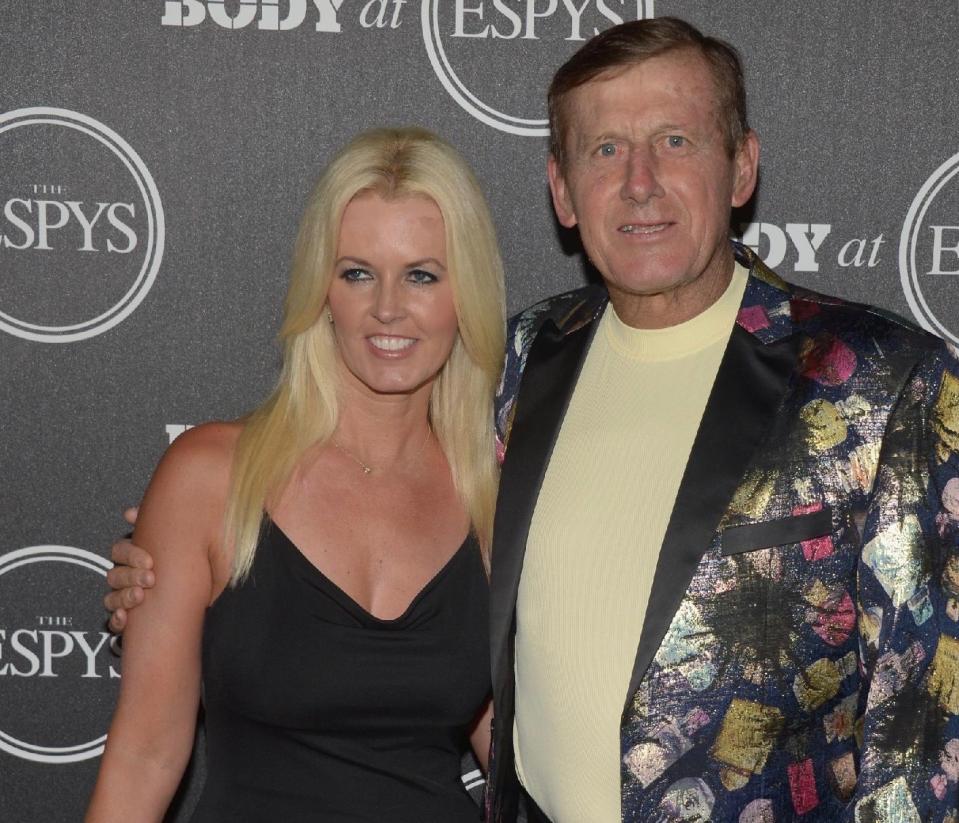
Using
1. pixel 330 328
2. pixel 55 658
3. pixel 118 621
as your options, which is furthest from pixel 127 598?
pixel 55 658

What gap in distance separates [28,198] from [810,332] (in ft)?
5.63

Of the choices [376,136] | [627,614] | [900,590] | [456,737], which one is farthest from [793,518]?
[376,136]

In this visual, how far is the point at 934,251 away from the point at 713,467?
3.75 feet

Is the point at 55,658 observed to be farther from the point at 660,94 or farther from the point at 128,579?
the point at 660,94

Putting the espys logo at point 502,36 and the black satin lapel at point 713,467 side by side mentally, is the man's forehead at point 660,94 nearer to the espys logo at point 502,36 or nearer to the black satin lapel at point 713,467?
the black satin lapel at point 713,467

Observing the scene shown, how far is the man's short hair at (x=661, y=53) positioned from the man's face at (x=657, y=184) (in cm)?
2

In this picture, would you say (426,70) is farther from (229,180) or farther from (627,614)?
(627,614)

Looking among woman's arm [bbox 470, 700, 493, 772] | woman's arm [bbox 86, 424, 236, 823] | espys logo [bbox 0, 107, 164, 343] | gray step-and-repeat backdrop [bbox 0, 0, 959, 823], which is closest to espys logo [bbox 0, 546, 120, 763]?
gray step-and-repeat backdrop [bbox 0, 0, 959, 823]

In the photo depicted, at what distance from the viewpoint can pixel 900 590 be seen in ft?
5.52

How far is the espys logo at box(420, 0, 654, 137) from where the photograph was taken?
254 centimetres

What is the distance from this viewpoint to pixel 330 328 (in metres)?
2.22

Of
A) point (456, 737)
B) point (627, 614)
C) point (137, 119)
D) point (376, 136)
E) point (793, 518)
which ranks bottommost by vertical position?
point (456, 737)

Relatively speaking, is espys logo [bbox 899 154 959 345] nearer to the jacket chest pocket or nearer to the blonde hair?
the blonde hair

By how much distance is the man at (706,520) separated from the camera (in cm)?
169
